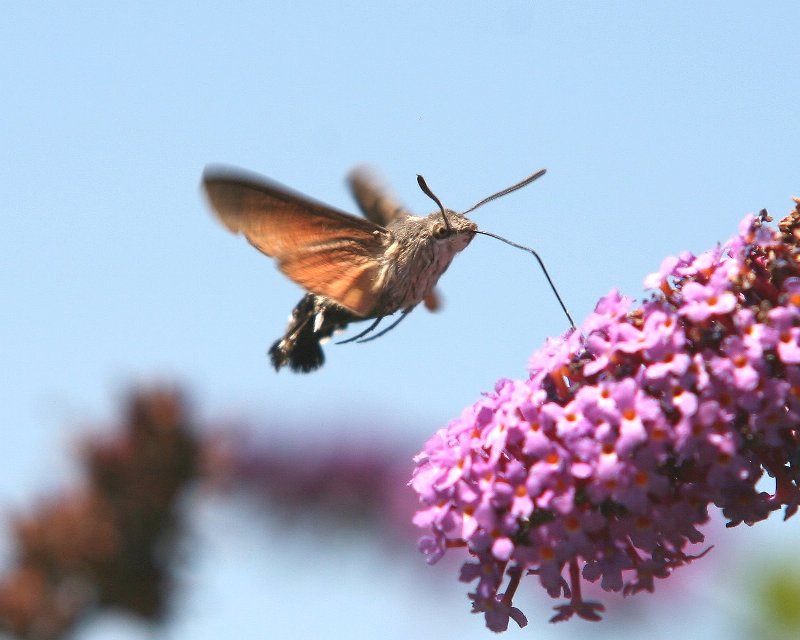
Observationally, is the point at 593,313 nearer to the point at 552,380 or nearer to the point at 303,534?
the point at 552,380

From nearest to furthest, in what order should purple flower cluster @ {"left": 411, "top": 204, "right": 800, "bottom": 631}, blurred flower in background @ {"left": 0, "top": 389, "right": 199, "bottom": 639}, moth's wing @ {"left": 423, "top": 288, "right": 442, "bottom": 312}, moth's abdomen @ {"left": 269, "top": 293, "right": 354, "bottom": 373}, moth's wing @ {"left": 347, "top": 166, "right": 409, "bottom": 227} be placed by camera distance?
purple flower cluster @ {"left": 411, "top": 204, "right": 800, "bottom": 631}
moth's abdomen @ {"left": 269, "top": 293, "right": 354, "bottom": 373}
moth's wing @ {"left": 423, "top": 288, "right": 442, "bottom": 312}
moth's wing @ {"left": 347, "top": 166, "right": 409, "bottom": 227}
blurred flower in background @ {"left": 0, "top": 389, "right": 199, "bottom": 639}

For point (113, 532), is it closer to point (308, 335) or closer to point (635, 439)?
point (308, 335)

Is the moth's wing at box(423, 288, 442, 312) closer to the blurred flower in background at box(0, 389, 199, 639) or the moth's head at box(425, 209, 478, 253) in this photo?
the moth's head at box(425, 209, 478, 253)

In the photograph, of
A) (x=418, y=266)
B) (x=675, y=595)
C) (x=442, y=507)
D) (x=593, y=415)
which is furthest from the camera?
(x=675, y=595)

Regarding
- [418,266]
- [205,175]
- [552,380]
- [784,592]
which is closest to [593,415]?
[552,380]

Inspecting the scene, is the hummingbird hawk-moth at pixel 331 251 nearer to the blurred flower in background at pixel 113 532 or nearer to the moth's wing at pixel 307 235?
the moth's wing at pixel 307 235

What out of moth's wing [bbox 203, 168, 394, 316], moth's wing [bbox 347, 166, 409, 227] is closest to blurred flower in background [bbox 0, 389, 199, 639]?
moth's wing [bbox 347, 166, 409, 227]
